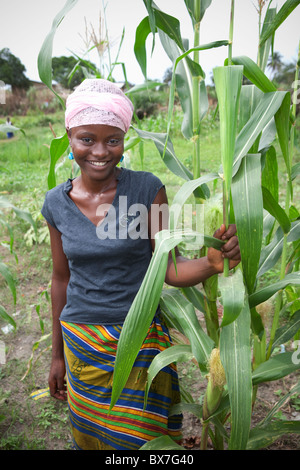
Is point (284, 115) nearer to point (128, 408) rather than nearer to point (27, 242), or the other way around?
point (128, 408)

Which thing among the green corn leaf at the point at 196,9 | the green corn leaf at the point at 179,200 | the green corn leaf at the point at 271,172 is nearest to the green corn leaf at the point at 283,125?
the green corn leaf at the point at 271,172

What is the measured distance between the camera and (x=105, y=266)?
1.10m

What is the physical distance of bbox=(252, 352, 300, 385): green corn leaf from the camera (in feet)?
3.36

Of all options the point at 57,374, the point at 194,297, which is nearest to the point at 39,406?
the point at 57,374

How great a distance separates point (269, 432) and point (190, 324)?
382 mm

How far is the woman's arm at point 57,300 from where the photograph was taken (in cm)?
125

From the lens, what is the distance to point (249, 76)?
0.89m

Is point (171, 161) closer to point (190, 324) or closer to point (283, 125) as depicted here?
point (283, 125)

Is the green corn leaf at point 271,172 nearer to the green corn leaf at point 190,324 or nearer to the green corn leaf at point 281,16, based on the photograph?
the green corn leaf at point 281,16

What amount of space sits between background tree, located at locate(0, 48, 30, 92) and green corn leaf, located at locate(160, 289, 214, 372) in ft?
44.9

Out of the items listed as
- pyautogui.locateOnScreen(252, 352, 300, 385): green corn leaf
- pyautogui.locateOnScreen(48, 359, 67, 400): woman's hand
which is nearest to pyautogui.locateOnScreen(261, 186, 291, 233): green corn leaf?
pyautogui.locateOnScreen(252, 352, 300, 385): green corn leaf

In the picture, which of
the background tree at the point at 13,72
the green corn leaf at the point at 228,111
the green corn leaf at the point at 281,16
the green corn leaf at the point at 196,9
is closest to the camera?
the green corn leaf at the point at 228,111

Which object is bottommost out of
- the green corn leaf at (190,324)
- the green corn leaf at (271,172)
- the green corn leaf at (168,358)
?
the green corn leaf at (168,358)

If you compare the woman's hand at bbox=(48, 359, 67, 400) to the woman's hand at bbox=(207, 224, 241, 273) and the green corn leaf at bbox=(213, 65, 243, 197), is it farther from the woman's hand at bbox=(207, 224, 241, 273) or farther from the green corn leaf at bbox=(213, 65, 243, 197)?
the green corn leaf at bbox=(213, 65, 243, 197)
